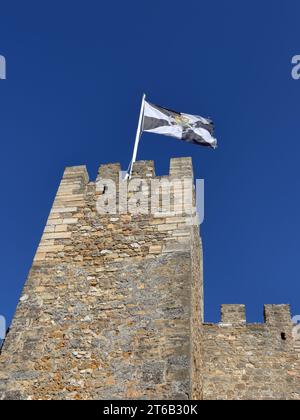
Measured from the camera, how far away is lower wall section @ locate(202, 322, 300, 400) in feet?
34.9

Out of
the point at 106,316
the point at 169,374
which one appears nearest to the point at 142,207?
the point at 106,316

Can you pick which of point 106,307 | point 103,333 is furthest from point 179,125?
point 103,333

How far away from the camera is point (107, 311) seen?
6953 mm

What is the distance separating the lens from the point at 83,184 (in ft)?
28.9

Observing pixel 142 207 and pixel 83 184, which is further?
pixel 83 184

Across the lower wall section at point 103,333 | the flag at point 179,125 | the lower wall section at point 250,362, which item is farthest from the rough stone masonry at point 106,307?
the lower wall section at point 250,362

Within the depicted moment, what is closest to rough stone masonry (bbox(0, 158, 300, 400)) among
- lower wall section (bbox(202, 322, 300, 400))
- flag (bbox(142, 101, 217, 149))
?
flag (bbox(142, 101, 217, 149))

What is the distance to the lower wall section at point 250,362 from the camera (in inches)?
419

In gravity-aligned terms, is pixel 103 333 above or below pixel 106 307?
below

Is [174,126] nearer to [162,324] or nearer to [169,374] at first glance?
[162,324]

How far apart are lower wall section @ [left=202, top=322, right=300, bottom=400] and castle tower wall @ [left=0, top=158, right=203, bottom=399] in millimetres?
3738

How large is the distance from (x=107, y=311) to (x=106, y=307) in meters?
0.07

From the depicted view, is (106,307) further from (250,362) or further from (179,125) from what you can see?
(250,362)
